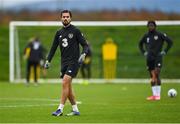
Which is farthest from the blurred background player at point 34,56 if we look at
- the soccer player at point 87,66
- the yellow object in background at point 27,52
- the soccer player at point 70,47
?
the soccer player at point 70,47

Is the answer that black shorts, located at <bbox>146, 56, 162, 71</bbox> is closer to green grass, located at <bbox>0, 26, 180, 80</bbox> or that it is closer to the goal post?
the goal post

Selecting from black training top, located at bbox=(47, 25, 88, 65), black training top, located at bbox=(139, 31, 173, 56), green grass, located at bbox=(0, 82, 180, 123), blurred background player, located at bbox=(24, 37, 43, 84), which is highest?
black training top, located at bbox=(47, 25, 88, 65)

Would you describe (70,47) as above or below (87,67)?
above

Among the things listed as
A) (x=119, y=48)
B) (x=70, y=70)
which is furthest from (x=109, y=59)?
(x=70, y=70)

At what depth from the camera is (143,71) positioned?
42.4 metres

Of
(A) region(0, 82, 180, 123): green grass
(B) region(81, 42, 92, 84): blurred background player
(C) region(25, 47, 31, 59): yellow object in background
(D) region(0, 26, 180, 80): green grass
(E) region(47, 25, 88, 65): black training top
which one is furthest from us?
(D) region(0, 26, 180, 80): green grass

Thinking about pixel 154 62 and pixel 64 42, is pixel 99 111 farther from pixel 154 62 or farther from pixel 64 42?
pixel 154 62

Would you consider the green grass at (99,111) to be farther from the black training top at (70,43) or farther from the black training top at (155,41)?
the black training top at (155,41)

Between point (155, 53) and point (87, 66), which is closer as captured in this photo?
point (155, 53)

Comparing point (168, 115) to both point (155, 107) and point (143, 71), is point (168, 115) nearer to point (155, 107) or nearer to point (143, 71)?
point (155, 107)

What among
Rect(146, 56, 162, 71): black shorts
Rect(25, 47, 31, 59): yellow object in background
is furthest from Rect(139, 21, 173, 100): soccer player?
Rect(25, 47, 31, 59): yellow object in background

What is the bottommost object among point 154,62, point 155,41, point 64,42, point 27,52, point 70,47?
point 27,52

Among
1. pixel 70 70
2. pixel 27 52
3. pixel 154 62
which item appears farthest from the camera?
pixel 27 52

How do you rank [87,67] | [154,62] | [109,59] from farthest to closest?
[109,59] < [87,67] < [154,62]
